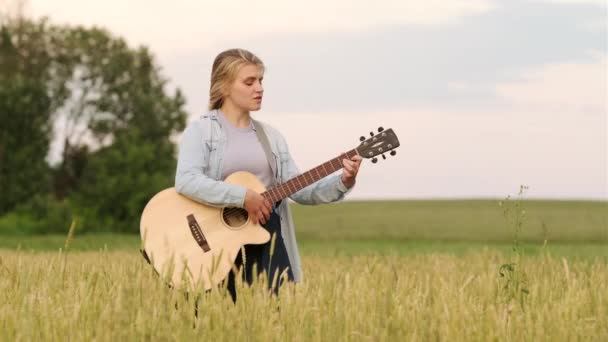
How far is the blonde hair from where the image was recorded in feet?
19.2

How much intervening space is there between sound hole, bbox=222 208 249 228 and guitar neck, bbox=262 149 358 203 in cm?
25

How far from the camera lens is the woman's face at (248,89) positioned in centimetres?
580

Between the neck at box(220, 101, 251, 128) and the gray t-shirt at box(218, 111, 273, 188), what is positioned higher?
the neck at box(220, 101, 251, 128)

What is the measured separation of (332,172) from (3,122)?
32214mm

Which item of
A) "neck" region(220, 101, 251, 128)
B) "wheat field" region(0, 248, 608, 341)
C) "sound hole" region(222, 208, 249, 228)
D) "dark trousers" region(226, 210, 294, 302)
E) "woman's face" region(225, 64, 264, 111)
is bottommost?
"wheat field" region(0, 248, 608, 341)

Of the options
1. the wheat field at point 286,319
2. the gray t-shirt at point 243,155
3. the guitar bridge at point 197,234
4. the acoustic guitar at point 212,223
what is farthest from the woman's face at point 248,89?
the wheat field at point 286,319

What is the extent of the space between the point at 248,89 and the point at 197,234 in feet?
3.24

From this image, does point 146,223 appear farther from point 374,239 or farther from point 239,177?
point 374,239

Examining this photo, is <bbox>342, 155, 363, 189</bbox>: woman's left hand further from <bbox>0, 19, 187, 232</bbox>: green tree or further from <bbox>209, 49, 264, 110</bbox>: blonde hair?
<bbox>0, 19, 187, 232</bbox>: green tree

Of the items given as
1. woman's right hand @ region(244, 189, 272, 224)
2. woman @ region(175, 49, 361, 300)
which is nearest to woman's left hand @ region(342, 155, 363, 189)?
woman @ region(175, 49, 361, 300)

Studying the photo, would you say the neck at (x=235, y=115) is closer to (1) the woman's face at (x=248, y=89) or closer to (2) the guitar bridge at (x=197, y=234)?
(1) the woman's face at (x=248, y=89)

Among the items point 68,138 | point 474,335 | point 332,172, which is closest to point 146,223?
point 332,172

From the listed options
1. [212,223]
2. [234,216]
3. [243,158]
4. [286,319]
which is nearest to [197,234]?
[212,223]

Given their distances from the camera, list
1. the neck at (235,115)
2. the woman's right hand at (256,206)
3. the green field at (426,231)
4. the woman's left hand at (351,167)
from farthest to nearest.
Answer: the green field at (426,231), the neck at (235,115), the woman's left hand at (351,167), the woman's right hand at (256,206)
